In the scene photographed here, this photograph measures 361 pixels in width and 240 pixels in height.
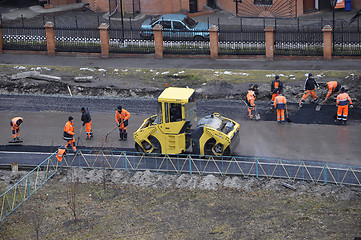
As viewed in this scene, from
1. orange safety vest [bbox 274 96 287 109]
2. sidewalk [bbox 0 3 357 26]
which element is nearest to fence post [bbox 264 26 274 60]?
sidewalk [bbox 0 3 357 26]

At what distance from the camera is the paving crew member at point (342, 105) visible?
80.8 ft

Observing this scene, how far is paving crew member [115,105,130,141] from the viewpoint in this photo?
23.8 meters

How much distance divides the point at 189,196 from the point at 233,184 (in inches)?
56.1

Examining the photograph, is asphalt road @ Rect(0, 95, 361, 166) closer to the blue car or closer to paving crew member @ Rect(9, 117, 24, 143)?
paving crew member @ Rect(9, 117, 24, 143)

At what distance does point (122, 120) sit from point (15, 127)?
3.80 metres

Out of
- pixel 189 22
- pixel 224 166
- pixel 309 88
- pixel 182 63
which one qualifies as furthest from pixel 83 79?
pixel 224 166

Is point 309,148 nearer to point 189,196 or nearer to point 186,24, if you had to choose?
point 189,196

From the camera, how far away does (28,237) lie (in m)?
18.5

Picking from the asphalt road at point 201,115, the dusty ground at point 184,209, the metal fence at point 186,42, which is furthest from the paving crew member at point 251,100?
the metal fence at point 186,42

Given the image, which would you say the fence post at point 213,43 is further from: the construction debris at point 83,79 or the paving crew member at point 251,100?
the paving crew member at point 251,100

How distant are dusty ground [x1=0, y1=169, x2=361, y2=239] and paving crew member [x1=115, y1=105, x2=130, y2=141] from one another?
2475 millimetres

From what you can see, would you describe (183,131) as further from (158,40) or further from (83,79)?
(158,40)

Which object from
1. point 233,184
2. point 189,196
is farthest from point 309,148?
point 189,196

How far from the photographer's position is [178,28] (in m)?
35.9
